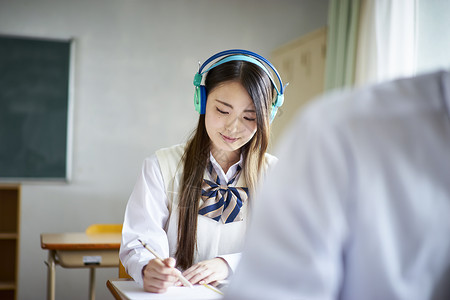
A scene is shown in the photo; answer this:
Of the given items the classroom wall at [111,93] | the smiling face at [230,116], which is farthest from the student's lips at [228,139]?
the classroom wall at [111,93]

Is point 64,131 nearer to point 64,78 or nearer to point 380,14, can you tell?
point 64,78

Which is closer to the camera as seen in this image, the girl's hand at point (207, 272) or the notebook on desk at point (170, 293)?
the notebook on desk at point (170, 293)

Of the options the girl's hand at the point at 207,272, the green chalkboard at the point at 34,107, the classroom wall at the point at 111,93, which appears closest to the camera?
the girl's hand at the point at 207,272

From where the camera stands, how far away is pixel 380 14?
304 centimetres

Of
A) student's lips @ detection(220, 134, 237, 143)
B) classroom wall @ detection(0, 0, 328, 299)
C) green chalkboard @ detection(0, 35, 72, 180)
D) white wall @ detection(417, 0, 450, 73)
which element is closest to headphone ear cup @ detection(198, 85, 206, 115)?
student's lips @ detection(220, 134, 237, 143)

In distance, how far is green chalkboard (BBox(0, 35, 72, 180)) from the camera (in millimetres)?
3787

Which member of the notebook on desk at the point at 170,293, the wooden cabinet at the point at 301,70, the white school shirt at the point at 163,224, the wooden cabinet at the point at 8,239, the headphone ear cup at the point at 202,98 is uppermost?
the wooden cabinet at the point at 301,70

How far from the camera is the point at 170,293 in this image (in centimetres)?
121

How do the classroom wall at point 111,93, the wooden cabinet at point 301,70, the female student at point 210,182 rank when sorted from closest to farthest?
the female student at point 210,182 → the wooden cabinet at point 301,70 → the classroom wall at point 111,93

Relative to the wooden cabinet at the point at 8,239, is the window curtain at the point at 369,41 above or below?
Answer: above

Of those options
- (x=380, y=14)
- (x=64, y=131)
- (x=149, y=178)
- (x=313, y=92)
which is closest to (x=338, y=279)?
(x=149, y=178)

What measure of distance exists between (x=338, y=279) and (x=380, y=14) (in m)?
2.87

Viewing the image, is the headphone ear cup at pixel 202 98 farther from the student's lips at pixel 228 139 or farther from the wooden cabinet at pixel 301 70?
the wooden cabinet at pixel 301 70

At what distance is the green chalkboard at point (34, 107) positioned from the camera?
3787 millimetres
